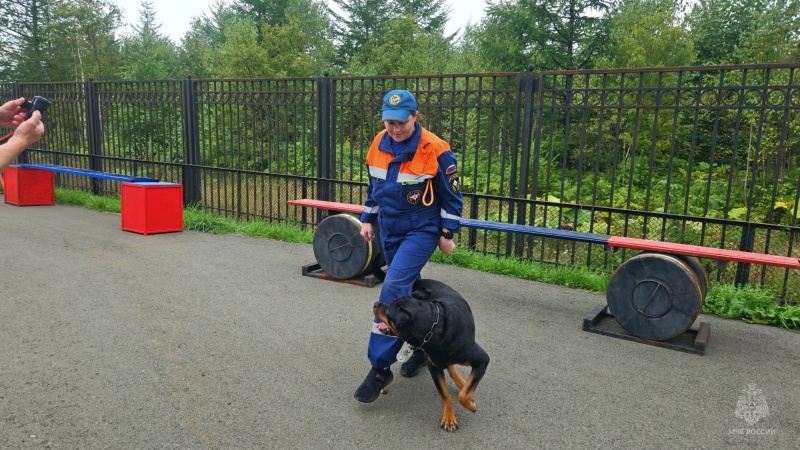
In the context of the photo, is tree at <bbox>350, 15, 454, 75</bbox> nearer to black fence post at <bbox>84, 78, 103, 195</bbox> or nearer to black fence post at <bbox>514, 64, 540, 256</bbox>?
black fence post at <bbox>84, 78, 103, 195</bbox>

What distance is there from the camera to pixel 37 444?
2986 millimetres

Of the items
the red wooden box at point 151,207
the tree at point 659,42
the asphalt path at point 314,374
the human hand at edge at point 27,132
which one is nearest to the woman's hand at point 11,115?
the human hand at edge at point 27,132

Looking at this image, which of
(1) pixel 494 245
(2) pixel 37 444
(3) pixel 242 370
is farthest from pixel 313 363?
(1) pixel 494 245

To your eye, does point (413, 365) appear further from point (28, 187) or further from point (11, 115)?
point (28, 187)

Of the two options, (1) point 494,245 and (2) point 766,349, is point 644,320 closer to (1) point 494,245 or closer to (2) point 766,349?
(2) point 766,349

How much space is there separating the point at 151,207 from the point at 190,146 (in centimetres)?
211

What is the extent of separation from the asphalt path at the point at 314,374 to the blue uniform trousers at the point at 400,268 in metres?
0.34

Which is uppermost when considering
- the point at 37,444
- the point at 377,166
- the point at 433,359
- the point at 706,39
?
the point at 706,39

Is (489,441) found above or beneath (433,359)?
beneath

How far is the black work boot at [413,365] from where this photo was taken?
395 centimetres

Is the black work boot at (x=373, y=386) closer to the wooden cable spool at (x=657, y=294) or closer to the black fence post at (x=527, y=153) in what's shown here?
the wooden cable spool at (x=657, y=294)

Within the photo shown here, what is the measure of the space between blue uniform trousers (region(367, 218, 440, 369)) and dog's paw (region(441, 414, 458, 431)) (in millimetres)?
496

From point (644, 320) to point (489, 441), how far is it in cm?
225

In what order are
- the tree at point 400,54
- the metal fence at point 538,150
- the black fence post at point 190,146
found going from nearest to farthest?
the metal fence at point 538,150
the black fence post at point 190,146
the tree at point 400,54
